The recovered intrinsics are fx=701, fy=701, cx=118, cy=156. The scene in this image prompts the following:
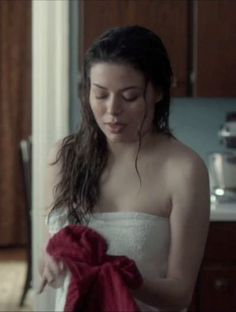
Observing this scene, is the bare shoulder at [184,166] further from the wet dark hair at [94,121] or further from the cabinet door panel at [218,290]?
the cabinet door panel at [218,290]

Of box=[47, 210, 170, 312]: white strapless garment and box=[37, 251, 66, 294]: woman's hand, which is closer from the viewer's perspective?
box=[37, 251, 66, 294]: woman's hand

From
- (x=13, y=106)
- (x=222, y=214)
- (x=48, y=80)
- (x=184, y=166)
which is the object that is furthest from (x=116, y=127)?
(x=13, y=106)

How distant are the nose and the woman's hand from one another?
26cm

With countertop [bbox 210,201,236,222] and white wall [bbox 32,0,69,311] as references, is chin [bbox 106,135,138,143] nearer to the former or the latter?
countertop [bbox 210,201,236,222]

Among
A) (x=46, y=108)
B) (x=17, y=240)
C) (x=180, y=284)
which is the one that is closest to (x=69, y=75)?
(x=46, y=108)

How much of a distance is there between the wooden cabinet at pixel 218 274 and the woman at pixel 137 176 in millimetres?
1410

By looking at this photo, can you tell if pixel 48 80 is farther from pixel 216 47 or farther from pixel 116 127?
pixel 116 127

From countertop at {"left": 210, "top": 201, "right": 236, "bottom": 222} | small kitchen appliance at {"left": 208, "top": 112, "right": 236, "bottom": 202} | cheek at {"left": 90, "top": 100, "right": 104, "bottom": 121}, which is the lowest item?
countertop at {"left": 210, "top": 201, "right": 236, "bottom": 222}

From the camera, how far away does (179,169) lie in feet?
4.05

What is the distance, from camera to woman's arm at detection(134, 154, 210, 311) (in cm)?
117

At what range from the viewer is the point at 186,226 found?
120cm

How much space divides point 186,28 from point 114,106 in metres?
1.74

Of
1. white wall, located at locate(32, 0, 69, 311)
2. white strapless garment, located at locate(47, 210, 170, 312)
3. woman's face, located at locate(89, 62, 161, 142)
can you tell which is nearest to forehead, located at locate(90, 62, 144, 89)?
woman's face, located at locate(89, 62, 161, 142)

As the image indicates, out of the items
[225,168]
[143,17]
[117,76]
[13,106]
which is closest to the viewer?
[117,76]
